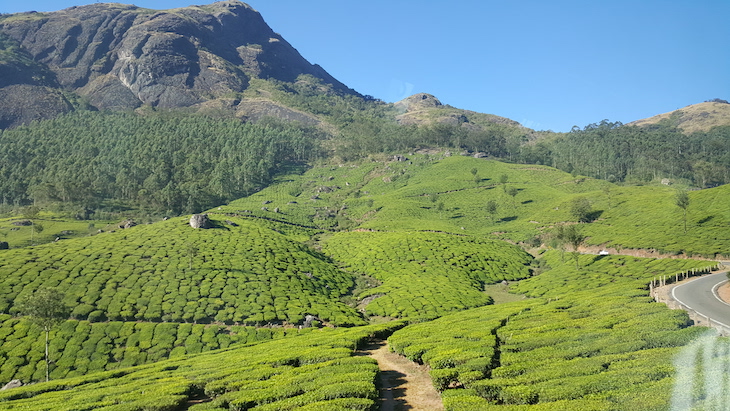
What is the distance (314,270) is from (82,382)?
49047mm

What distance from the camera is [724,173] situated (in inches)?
7067

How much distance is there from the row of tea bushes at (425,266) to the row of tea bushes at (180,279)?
24.3 feet

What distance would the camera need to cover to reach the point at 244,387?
25234 millimetres

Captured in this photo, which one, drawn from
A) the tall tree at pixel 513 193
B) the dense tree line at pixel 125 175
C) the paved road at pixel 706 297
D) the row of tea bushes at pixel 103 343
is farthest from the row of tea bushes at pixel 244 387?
the dense tree line at pixel 125 175

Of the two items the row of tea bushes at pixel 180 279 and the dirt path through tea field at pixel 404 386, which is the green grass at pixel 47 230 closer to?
the row of tea bushes at pixel 180 279

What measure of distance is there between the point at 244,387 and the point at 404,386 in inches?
410

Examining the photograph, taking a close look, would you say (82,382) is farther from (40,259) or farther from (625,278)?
(625,278)

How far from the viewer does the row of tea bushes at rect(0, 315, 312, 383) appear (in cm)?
4622

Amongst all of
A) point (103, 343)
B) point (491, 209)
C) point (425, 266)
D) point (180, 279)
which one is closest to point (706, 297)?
point (425, 266)

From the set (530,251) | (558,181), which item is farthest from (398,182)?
(530,251)

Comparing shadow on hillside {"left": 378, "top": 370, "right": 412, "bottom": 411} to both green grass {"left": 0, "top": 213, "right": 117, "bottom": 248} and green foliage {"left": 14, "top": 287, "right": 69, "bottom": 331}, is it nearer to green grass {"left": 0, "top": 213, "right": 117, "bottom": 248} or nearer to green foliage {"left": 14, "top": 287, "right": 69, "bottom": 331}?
green foliage {"left": 14, "top": 287, "right": 69, "bottom": 331}

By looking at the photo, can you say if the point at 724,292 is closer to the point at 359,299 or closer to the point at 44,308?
the point at 359,299

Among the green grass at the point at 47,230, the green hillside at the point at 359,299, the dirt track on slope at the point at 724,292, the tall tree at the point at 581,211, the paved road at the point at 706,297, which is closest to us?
the green hillside at the point at 359,299

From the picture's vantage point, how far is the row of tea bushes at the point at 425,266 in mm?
66688
